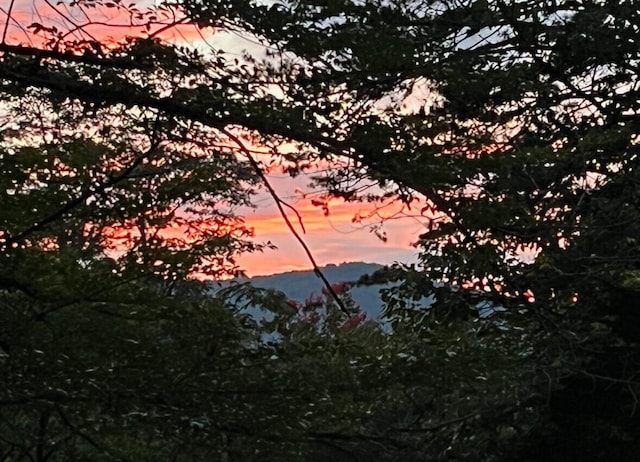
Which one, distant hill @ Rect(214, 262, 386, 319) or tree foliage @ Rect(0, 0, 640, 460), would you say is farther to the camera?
distant hill @ Rect(214, 262, 386, 319)

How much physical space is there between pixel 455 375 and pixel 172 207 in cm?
181

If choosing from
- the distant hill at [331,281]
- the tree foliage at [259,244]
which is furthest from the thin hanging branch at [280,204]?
the distant hill at [331,281]

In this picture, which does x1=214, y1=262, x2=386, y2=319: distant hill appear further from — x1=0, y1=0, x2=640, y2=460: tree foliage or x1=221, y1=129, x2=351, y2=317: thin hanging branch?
x1=221, y1=129, x2=351, y2=317: thin hanging branch

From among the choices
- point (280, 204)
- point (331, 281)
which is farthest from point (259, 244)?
point (280, 204)

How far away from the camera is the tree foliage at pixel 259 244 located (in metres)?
3.35

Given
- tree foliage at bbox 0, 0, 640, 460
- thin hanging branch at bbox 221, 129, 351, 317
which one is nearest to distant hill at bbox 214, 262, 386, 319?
tree foliage at bbox 0, 0, 640, 460

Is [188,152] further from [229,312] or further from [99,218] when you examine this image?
[229,312]

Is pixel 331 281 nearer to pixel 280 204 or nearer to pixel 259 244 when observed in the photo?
pixel 259 244

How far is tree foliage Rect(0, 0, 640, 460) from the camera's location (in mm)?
3350

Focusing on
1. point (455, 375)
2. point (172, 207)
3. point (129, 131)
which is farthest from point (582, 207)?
point (129, 131)

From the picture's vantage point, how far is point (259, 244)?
564 centimetres

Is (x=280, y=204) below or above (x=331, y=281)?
above

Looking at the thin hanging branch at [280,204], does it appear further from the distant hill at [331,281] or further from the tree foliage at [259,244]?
the distant hill at [331,281]

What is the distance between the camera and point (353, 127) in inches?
132
